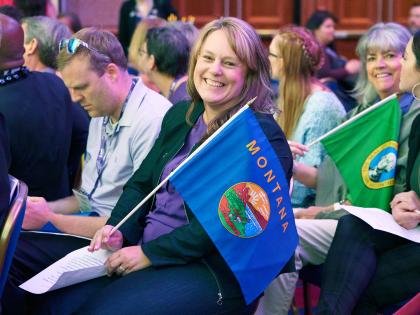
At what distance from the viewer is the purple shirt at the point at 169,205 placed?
10.2ft

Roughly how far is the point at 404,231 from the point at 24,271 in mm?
1423

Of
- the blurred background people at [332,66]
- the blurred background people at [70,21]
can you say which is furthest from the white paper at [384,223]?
the blurred background people at [70,21]

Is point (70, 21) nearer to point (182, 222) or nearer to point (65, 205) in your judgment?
point (65, 205)

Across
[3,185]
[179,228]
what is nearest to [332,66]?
[179,228]

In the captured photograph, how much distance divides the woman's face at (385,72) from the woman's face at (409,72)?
2.03ft

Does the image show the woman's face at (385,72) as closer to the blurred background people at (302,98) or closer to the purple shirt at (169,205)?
the blurred background people at (302,98)

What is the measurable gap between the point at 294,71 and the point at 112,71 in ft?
3.98

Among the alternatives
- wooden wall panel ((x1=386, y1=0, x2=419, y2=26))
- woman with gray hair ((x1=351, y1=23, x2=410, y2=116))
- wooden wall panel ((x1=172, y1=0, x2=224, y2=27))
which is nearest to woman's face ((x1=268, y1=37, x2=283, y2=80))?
woman with gray hair ((x1=351, y1=23, x2=410, y2=116))

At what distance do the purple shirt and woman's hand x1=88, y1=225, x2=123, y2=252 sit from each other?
0.31 ft

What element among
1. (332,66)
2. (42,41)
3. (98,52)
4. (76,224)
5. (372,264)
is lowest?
(332,66)

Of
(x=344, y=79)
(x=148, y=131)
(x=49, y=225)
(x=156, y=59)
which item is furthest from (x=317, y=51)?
(x=344, y=79)

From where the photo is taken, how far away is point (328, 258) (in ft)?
11.3

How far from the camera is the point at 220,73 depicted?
122 inches

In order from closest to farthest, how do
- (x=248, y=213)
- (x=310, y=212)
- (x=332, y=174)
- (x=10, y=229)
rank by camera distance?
(x=10, y=229) → (x=248, y=213) → (x=310, y=212) → (x=332, y=174)
